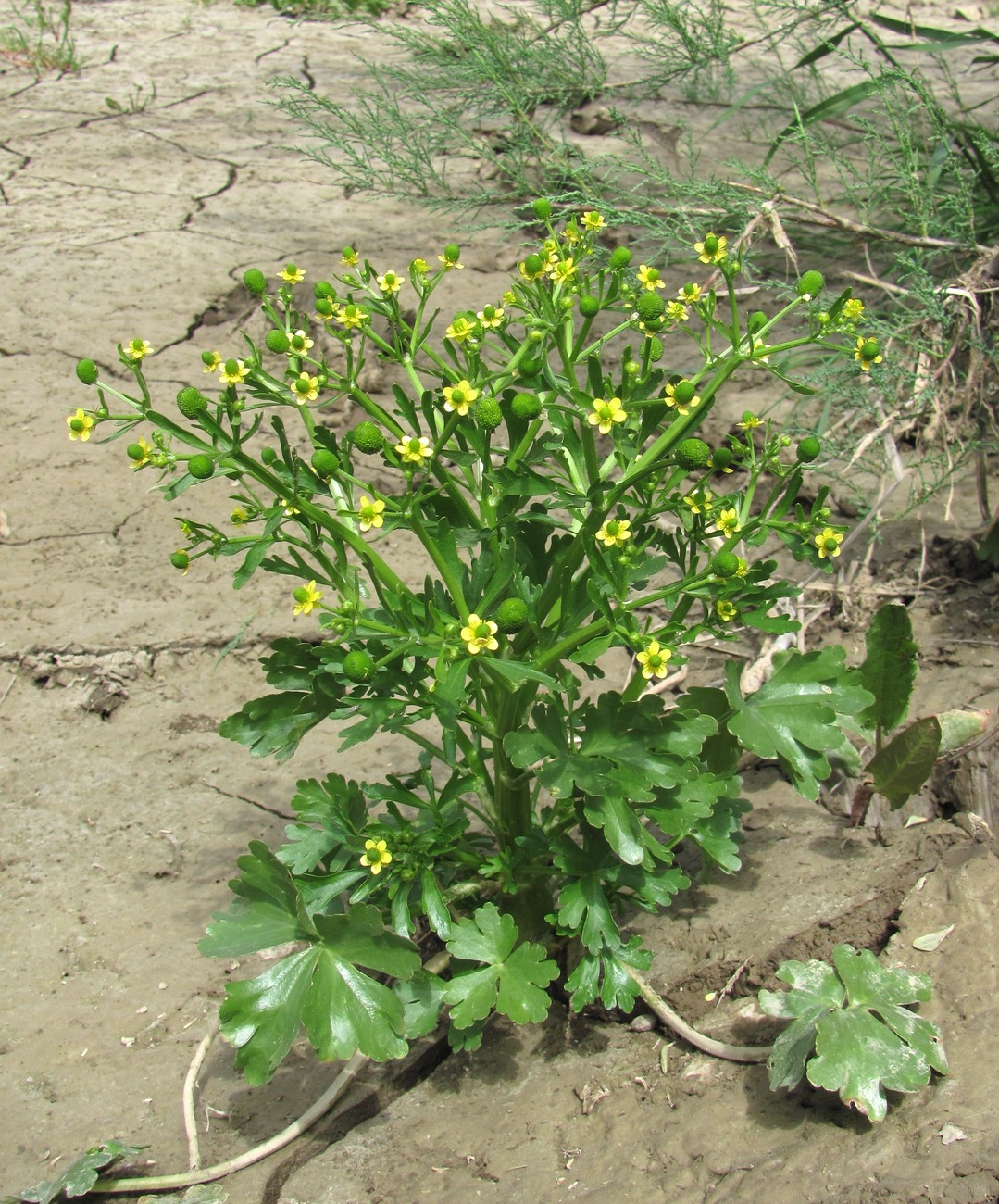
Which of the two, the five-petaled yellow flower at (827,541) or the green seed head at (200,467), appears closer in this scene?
the green seed head at (200,467)

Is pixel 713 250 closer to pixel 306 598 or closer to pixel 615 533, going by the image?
pixel 615 533

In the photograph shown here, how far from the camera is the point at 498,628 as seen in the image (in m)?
1.63

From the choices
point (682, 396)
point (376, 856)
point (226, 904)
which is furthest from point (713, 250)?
point (226, 904)

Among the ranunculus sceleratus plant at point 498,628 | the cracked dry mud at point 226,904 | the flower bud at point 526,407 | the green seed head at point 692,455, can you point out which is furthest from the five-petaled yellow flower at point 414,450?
the cracked dry mud at point 226,904

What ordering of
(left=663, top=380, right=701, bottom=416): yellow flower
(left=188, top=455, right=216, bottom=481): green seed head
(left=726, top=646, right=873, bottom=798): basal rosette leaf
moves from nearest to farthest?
(left=188, top=455, right=216, bottom=481): green seed head → (left=663, top=380, right=701, bottom=416): yellow flower → (left=726, top=646, right=873, bottom=798): basal rosette leaf

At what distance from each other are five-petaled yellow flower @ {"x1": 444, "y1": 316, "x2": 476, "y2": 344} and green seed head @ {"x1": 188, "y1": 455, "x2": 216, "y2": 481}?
0.40 m

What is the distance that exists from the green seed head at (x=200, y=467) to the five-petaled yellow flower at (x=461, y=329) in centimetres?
40

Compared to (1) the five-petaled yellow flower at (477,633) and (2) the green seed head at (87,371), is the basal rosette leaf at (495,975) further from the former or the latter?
(2) the green seed head at (87,371)

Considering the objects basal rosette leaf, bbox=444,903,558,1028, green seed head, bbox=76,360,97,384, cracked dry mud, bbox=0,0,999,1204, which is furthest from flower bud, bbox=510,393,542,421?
cracked dry mud, bbox=0,0,999,1204

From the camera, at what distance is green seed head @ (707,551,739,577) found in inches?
64.2

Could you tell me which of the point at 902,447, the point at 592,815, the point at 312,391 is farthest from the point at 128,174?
the point at 592,815

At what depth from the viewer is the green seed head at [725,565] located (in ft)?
5.35

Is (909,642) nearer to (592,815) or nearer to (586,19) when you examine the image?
(592,815)

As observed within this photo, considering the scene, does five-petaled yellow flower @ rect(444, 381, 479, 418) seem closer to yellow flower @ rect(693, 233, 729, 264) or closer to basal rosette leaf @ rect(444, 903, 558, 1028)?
yellow flower @ rect(693, 233, 729, 264)
